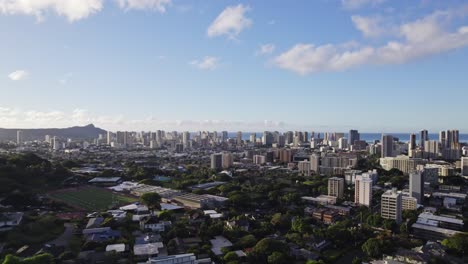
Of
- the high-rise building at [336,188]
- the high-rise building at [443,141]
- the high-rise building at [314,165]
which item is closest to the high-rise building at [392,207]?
the high-rise building at [336,188]

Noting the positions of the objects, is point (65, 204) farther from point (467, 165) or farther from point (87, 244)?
point (467, 165)

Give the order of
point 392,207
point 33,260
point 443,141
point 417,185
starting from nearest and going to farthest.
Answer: point 33,260
point 392,207
point 417,185
point 443,141

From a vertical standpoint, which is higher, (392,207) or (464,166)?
(464,166)

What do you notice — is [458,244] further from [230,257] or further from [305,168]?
[305,168]

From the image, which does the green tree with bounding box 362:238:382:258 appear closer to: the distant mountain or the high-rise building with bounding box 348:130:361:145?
the high-rise building with bounding box 348:130:361:145

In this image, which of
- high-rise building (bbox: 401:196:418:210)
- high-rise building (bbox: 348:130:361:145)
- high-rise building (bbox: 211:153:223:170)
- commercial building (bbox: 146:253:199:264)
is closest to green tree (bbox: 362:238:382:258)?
commercial building (bbox: 146:253:199:264)

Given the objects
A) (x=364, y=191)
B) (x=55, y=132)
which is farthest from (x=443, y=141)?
(x=55, y=132)
